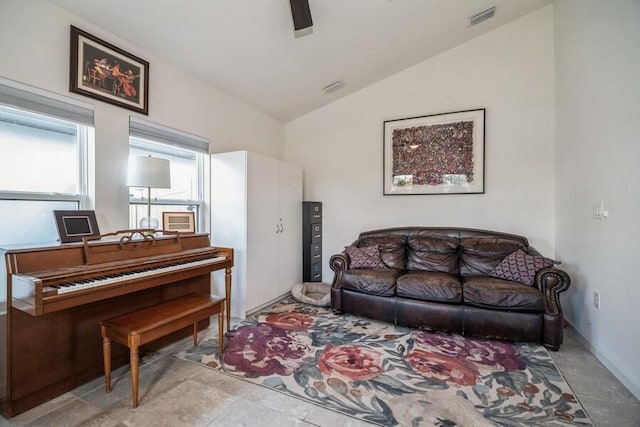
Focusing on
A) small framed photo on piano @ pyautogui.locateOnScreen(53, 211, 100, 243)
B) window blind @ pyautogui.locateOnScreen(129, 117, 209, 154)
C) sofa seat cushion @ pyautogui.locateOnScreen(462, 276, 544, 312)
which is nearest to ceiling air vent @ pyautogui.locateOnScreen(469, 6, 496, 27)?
sofa seat cushion @ pyautogui.locateOnScreen(462, 276, 544, 312)

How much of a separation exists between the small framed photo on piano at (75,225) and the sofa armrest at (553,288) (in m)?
3.63

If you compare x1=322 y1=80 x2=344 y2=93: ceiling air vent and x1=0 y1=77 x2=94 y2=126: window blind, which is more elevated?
x1=322 y1=80 x2=344 y2=93: ceiling air vent

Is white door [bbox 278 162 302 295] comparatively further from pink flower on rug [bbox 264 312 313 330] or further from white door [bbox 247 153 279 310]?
pink flower on rug [bbox 264 312 313 330]

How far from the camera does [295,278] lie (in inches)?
161

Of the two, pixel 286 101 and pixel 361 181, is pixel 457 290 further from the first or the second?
pixel 286 101

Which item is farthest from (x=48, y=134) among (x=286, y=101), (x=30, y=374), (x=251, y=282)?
(x=286, y=101)

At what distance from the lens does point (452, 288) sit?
281cm

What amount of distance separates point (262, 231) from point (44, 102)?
82.0 inches

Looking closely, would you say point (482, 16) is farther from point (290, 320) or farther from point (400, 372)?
point (290, 320)

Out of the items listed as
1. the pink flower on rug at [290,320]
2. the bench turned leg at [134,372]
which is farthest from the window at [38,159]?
the pink flower on rug at [290,320]

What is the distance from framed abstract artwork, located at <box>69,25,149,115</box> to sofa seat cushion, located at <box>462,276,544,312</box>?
3.42 metres

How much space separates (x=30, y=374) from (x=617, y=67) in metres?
4.33

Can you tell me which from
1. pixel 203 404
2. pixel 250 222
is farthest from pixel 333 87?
pixel 203 404

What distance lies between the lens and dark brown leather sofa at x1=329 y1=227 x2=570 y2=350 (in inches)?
100
